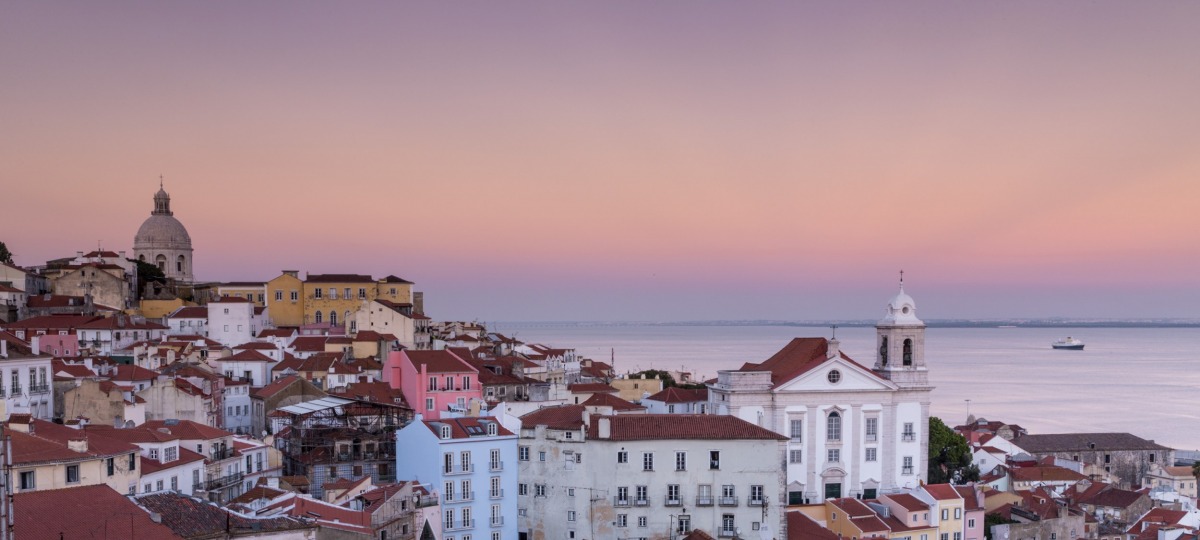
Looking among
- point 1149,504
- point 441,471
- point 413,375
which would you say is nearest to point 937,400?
point 1149,504

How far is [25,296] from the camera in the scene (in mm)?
58594

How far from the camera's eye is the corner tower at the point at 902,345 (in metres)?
43.0

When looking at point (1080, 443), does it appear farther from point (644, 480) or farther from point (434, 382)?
point (434, 382)

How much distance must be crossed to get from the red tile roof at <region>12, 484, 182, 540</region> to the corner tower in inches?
1284

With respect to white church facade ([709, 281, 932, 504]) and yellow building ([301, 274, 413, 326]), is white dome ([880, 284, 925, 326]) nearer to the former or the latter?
white church facade ([709, 281, 932, 504])

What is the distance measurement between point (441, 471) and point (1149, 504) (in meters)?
31.3

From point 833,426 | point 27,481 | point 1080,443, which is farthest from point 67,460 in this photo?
point 1080,443

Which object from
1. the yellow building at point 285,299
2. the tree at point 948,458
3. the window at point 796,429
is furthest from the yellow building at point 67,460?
the yellow building at point 285,299

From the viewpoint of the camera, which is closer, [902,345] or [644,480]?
[644,480]

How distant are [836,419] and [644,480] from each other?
1257 cm

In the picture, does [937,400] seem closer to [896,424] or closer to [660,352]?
[896,424]

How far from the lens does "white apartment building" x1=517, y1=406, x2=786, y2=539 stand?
31828mm

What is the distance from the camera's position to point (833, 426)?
41.2m

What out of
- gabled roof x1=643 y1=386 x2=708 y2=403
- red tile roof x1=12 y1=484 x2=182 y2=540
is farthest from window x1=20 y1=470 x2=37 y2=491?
gabled roof x1=643 y1=386 x2=708 y2=403
